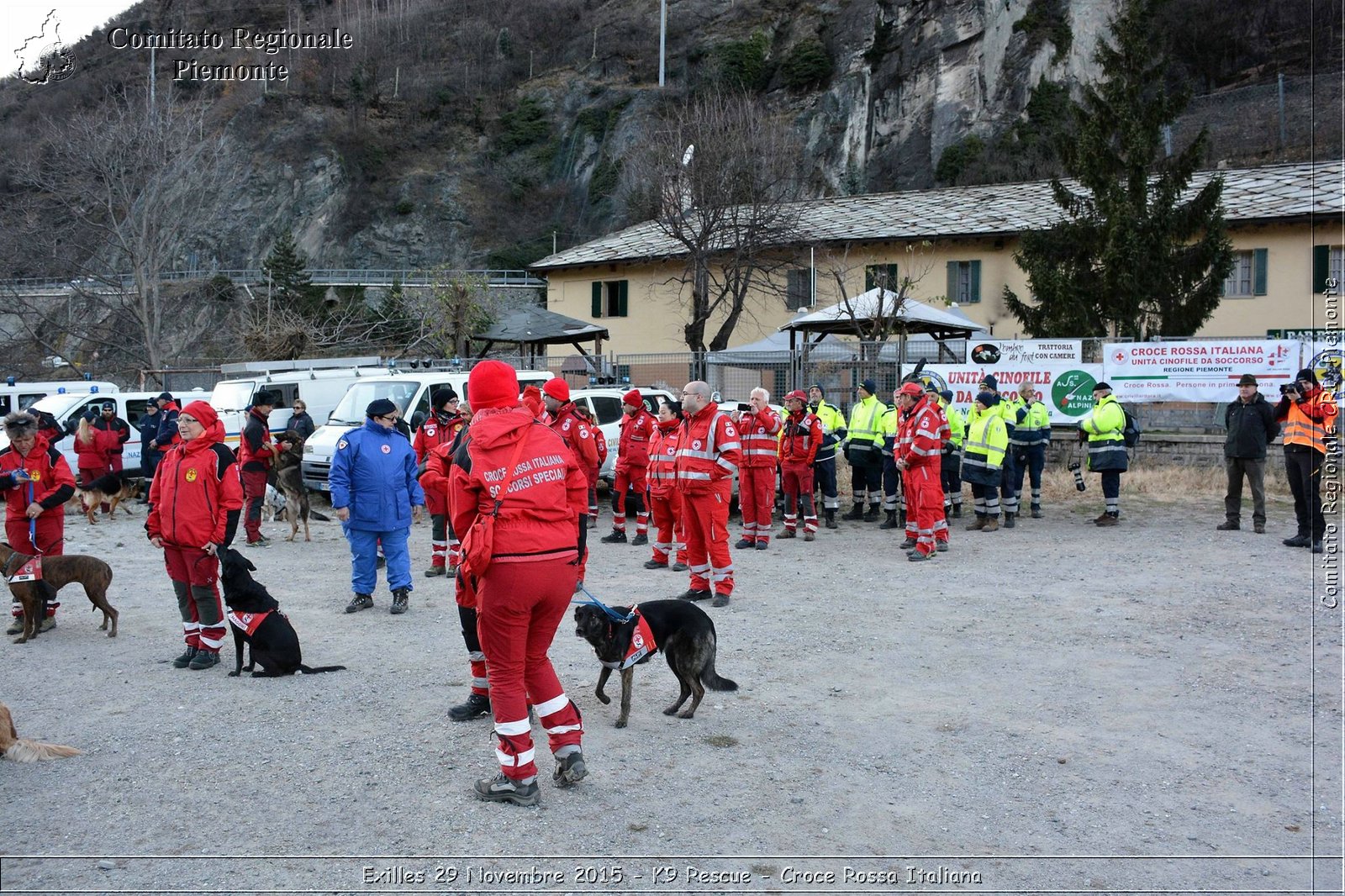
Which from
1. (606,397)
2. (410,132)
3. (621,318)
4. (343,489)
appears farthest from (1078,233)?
(410,132)

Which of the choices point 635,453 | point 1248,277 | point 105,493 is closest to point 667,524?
point 635,453

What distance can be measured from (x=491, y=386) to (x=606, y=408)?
11.7 metres

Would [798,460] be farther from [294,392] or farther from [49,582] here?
[294,392]

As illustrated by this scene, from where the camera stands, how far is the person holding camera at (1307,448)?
11555mm

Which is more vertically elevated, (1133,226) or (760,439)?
(1133,226)

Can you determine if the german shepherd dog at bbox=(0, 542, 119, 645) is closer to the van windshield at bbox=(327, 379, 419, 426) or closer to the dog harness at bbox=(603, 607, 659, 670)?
the dog harness at bbox=(603, 607, 659, 670)

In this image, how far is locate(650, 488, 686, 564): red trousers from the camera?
34.4 ft

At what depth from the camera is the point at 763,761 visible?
17.7ft

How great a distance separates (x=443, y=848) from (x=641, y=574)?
257 inches

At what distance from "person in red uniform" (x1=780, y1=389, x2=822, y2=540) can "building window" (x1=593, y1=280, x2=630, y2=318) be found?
25.6 m

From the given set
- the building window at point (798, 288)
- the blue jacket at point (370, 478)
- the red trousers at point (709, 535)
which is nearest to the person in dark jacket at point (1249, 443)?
the red trousers at point (709, 535)

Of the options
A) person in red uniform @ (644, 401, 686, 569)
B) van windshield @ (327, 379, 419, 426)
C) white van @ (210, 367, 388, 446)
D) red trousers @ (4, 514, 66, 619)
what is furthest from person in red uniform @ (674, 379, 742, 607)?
white van @ (210, 367, 388, 446)

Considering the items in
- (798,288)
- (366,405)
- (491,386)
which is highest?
(798,288)

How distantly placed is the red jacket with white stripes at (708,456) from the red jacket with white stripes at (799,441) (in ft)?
14.1
